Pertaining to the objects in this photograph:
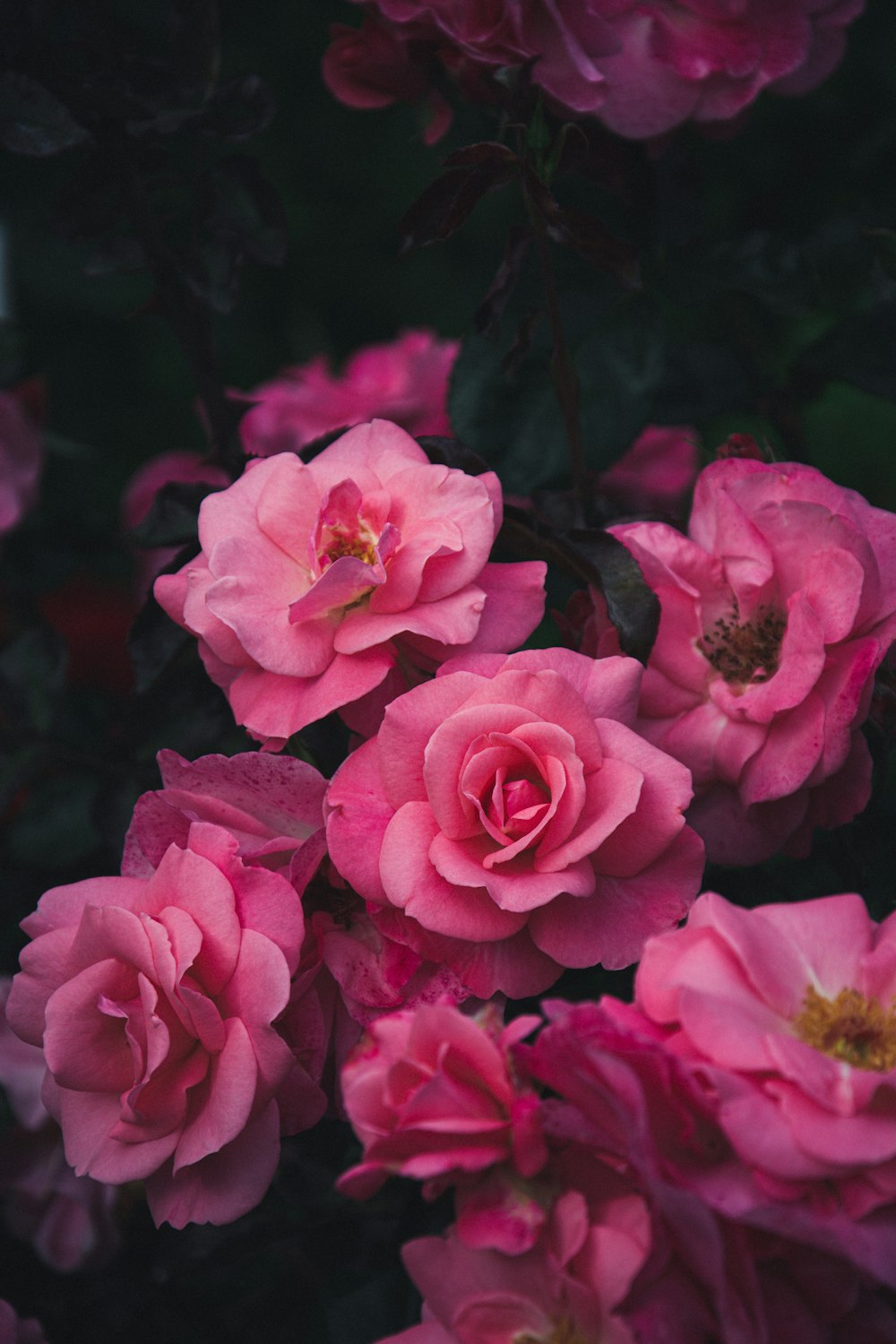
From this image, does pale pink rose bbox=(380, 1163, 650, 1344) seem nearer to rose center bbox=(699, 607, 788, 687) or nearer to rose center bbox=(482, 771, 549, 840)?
rose center bbox=(482, 771, 549, 840)

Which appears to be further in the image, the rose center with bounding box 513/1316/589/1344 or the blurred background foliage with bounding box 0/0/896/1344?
the blurred background foliage with bounding box 0/0/896/1344

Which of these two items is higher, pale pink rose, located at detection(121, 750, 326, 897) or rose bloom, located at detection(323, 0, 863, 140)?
rose bloom, located at detection(323, 0, 863, 140)

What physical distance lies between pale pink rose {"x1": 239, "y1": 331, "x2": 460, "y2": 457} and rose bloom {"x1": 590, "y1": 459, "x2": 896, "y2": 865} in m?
0.29

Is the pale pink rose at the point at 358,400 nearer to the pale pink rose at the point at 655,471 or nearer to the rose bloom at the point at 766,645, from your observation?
the pale pink rose at the point at 655,471

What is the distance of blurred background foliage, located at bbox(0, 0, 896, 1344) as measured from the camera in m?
0.53

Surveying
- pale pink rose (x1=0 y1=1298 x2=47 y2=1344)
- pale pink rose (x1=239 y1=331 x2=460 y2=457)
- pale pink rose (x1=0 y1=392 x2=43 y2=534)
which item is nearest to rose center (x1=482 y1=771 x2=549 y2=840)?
pale pink rose (x1=0 y1=1298 x2=47 y2=1344)

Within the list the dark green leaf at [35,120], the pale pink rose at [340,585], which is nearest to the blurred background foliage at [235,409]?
the dark green leaf at [35,120]

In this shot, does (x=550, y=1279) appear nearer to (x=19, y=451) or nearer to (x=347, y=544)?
(x=347, y=544)

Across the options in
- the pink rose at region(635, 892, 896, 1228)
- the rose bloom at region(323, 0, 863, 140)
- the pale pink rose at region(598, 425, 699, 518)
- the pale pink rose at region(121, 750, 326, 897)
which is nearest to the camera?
the pink rose at region(635, 892, 896, 1228)

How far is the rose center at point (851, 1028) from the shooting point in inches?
13.9

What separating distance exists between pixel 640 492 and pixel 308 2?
0.73 m

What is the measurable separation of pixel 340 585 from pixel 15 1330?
0.32 meters

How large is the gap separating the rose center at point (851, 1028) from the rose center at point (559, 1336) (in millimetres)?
104

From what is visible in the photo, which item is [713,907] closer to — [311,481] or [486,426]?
[311,481]
